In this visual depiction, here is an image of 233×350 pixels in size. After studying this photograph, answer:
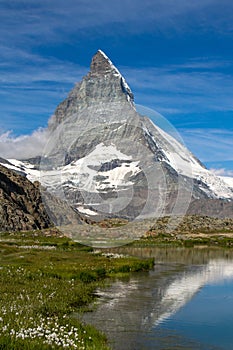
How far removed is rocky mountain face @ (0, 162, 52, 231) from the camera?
164 m

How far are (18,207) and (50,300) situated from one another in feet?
480

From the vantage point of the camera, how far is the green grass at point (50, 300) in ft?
71.7

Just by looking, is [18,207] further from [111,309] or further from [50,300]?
[50,300]

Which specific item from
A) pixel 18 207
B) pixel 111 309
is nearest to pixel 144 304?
pixel 111 309

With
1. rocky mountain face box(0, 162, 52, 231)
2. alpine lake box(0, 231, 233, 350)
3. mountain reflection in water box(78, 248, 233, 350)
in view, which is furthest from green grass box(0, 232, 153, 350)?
rocky mountain face box(0, 162, 52, 231)

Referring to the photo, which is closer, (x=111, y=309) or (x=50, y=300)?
(x=50, y=300)

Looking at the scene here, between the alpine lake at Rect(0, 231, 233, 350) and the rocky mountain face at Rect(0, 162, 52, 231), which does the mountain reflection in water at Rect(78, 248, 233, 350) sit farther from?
the rocky mountain face at Rect(0, 162, 52, 231)

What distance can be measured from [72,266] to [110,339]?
3181 cm

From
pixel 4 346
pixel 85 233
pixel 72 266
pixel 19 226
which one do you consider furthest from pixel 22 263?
pixel 19 226

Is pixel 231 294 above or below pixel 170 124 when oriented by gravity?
below

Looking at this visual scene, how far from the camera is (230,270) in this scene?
70125 mm

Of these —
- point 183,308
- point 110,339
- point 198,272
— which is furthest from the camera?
point 198,272

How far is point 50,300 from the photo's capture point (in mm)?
34125

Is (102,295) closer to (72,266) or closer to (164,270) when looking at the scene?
(72,266)
